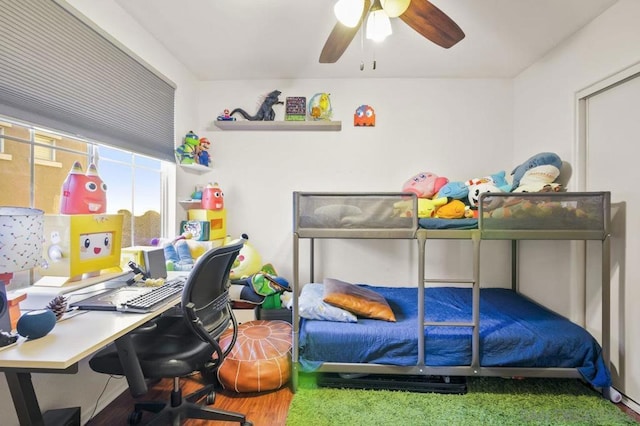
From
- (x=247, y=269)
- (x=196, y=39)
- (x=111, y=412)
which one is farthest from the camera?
(x=247, y=269)

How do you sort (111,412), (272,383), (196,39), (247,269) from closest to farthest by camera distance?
(111,412) < (272,383) < (196,39) < (247,269)

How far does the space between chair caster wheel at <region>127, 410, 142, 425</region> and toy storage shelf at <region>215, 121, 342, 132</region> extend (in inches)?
94.8

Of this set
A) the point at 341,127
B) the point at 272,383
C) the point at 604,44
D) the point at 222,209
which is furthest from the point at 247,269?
the point at 604,44

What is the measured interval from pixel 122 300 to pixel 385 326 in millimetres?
1609

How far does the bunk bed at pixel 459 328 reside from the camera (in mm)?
1875

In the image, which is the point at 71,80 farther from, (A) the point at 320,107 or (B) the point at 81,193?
(A) the point at 320,107

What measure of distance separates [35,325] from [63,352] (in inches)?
8.2

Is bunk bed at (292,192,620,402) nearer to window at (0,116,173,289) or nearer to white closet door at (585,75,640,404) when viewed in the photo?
white closet door at (585,75,640,404)

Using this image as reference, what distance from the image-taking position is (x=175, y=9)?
194cm

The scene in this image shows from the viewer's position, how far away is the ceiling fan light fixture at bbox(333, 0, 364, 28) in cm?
132

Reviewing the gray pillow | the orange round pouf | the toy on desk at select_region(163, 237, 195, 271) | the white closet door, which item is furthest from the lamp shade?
the white closet door

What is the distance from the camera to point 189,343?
4.97 ft

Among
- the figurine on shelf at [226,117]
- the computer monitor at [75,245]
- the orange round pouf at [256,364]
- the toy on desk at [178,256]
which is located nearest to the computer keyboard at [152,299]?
the computer monitor at [75,245]

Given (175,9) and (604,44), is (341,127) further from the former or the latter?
(604,44)
